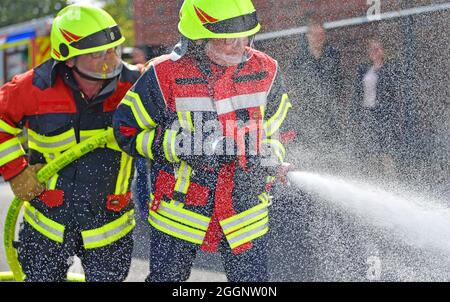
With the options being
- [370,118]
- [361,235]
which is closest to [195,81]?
[361,235]

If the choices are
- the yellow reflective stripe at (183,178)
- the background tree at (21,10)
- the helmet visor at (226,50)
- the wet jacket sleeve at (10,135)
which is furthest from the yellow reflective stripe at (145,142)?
the background tree at (21,10)

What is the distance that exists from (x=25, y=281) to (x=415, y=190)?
10.2ft

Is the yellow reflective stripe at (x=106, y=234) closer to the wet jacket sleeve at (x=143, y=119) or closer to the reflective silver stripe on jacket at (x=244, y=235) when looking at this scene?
the wet jacket sleeve at (x=143, y=119)

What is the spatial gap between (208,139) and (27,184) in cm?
107

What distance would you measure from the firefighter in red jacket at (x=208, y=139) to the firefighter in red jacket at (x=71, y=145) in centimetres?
43

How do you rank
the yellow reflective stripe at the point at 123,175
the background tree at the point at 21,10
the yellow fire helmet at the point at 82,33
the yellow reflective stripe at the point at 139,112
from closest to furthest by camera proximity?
the yellow reflective stripe at the point at 139,112
the yellow fire helmet at the point at 82,33
the yellow reflective stripe at the point at 123,175
the background tree at the point at 21,10

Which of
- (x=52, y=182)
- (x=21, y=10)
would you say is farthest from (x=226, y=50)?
(x=21, y=10)

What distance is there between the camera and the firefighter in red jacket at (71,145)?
12.8 feet

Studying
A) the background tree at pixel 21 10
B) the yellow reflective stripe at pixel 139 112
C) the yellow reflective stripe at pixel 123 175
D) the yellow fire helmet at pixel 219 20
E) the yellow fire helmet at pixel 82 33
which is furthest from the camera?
the background tree at pixel 21 10

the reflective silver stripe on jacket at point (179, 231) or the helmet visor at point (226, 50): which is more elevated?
the helmet visor at point (226, 50)

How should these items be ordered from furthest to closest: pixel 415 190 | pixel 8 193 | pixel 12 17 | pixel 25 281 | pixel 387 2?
pixel 12 17
pixel 8 193
pixel 387 2
pixel 415 190
pixel 25 281

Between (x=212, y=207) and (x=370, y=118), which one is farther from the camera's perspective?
(x=370, y=118)
